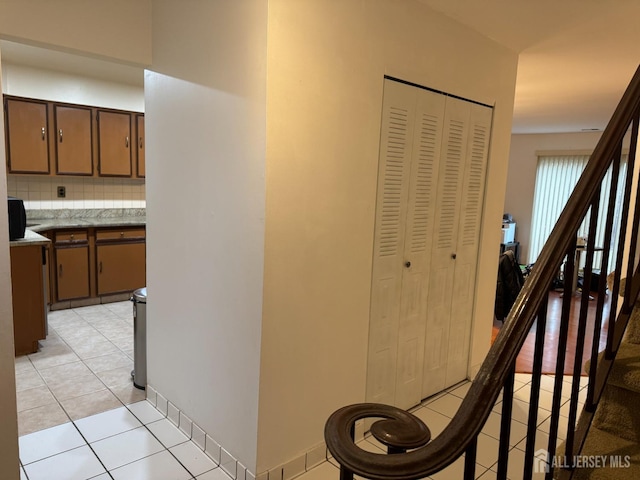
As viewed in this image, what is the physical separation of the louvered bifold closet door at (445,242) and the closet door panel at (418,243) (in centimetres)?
6

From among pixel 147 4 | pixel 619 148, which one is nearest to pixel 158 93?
pixel 147 4

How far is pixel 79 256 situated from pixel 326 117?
3.78 m

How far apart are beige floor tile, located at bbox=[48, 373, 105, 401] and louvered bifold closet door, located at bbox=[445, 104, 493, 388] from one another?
2.42 metres

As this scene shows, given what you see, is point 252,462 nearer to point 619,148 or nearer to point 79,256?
point 619,148

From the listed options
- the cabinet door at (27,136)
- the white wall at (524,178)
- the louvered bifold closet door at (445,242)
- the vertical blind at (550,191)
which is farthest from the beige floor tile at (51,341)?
the white wall at (524,178)

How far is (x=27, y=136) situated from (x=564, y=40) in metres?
4.79

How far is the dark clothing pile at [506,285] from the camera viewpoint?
3996 mm

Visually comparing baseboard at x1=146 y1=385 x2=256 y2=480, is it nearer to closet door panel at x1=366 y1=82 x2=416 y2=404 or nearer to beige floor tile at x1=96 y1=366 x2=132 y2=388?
beige floor tile at x1=96 y1=366 x2=132 y2=388

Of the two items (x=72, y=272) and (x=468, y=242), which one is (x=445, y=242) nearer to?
(x=468, y=242)

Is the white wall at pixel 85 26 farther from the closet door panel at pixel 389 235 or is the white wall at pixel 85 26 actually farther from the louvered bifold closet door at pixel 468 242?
the louvered bifold closet door at pixel 468 242

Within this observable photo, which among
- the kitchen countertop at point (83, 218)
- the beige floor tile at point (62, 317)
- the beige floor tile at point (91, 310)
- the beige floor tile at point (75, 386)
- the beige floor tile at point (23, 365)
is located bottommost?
the beige floor tile at point (23, 365)

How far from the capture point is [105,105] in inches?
198

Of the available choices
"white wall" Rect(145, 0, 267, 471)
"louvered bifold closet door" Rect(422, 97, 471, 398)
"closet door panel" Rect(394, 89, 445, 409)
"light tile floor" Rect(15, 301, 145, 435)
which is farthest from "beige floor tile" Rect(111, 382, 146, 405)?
"louvered bifold closet door" Rect(422, 97, 471, 398)

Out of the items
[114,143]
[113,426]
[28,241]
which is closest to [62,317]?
[28,241]
